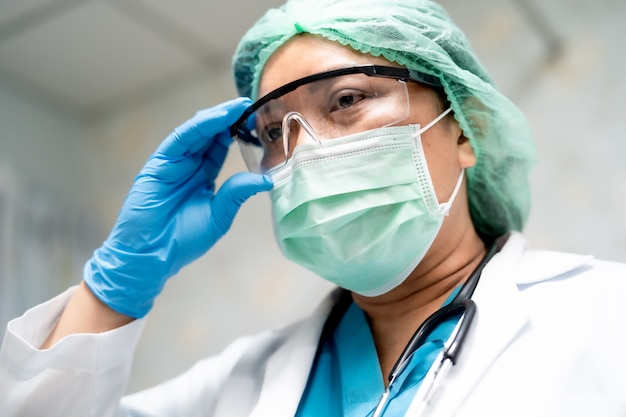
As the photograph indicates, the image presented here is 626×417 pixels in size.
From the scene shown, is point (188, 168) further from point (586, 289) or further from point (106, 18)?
point (106, 18)

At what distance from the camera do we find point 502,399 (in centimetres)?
86

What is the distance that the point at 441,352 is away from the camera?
0.91 m

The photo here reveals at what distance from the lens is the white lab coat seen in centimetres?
87

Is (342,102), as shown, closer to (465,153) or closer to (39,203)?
(465,153)

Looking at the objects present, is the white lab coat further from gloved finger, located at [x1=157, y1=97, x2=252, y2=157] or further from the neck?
gloved finger, located at [x1=157, y1=97, x2=252, y2=157]

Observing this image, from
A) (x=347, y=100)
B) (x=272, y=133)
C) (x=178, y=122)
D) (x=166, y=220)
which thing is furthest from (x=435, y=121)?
(x=178, y=122)

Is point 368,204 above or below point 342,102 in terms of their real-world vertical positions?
below

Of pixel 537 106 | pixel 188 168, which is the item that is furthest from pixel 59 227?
pixel 537 106

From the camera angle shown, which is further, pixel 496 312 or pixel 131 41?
pixel 131 41

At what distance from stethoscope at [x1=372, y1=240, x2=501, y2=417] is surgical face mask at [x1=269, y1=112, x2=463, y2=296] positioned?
12 centimetres

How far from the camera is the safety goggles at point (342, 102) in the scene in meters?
1.08

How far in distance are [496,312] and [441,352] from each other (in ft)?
0.38

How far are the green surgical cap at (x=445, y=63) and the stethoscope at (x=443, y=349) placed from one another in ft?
0.78

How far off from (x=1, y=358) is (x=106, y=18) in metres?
1.38
